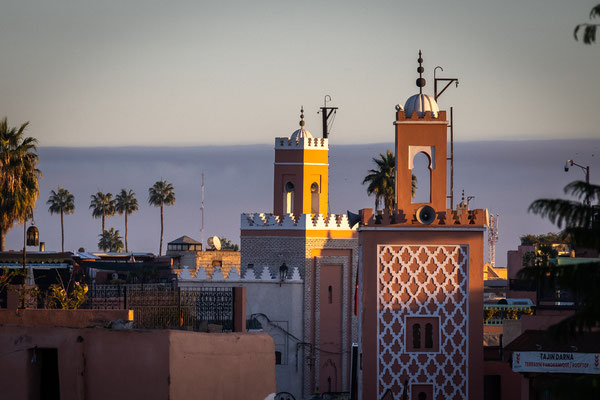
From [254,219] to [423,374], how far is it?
2252cm

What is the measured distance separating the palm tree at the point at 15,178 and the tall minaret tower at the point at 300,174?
45.4 feet

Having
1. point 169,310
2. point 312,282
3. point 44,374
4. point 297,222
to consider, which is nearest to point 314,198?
point 297,222

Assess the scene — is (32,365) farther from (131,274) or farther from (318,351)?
(131,274)

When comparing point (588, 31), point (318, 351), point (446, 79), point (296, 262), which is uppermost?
point (446, 79)

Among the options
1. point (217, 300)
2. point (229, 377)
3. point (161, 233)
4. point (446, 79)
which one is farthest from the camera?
point (161, 233)

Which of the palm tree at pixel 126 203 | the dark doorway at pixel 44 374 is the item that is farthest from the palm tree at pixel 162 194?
the dark doorway at pixel 44 374

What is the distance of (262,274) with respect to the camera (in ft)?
214

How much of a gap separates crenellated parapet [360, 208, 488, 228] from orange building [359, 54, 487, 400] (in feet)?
0.12

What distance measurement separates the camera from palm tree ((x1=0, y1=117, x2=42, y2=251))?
235 feet

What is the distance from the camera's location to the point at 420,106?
48031mm

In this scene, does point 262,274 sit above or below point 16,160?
below

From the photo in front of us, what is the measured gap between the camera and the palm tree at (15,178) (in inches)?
2822

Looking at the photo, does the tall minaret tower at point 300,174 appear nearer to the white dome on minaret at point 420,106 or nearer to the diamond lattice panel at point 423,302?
the white dome on minaret at point 420,106

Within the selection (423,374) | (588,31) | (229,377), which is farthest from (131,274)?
(588,31)
